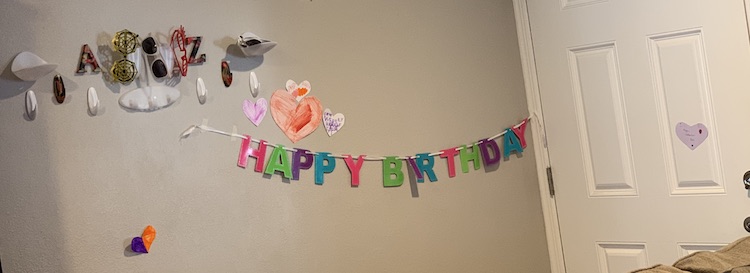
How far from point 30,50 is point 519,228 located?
1.87 metres

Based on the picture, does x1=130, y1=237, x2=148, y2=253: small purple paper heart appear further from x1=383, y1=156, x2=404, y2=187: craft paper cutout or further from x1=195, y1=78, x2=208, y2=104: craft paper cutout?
x1=383, y1=156, x2=404, y2=187: craft paper cutout

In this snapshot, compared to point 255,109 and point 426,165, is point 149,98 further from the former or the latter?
point 426,165

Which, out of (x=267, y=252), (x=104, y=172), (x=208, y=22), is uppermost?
(x=208, y=22)

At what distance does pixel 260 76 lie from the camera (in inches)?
106

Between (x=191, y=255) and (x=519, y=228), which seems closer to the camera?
(x=191, y=255)

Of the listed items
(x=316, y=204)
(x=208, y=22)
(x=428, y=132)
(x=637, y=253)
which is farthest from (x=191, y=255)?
(x=637, y=253)

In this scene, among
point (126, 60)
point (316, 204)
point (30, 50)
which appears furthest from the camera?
point (316, 204)

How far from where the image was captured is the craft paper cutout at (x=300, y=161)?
2.74 meters

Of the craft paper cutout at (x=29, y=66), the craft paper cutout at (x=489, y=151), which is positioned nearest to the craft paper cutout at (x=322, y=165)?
the craft paper cutout at (x=489, y=151)

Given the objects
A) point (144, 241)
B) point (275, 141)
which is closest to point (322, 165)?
point (275, 141)

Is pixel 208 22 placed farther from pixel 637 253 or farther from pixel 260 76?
pixel 637 253

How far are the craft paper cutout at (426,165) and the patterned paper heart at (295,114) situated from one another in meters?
0.43

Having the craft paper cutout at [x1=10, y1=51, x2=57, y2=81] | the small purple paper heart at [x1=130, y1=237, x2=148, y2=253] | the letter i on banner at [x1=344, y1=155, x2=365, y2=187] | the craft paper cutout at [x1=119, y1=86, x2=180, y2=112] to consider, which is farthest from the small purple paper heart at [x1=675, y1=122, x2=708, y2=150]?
the craft paper cutout at [x1=10, y1=51, x2=57, y2=81]

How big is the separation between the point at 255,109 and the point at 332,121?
0.96 ft
